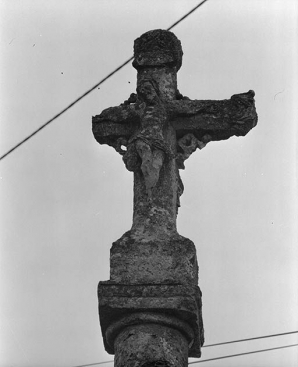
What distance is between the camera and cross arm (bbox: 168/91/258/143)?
880 centimetres

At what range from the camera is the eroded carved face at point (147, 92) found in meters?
8.85

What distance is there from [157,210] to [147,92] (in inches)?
46.7

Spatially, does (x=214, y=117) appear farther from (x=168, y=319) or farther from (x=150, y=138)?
(x=168, y=319)

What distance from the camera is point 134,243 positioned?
26.1ft

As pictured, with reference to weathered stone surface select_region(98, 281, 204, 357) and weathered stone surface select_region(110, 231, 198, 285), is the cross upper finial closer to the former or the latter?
weathered stone surface select_region(110, 231, 198, 285)

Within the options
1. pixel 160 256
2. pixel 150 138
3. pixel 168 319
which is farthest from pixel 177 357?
pixel 150 138

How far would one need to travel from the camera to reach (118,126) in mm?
8906

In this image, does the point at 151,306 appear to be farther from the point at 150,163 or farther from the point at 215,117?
the point at 215,117

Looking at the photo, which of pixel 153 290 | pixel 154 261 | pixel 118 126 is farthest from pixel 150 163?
pixel 153 290

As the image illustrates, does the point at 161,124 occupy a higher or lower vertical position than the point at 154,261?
higher

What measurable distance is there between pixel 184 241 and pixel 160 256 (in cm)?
23

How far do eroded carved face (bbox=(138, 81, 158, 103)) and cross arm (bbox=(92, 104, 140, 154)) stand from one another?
138 mm

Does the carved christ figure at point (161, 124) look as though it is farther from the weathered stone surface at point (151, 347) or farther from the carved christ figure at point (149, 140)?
the weathered stone surface at point (151, 347)

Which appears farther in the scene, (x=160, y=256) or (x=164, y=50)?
(x=164, y=50)
